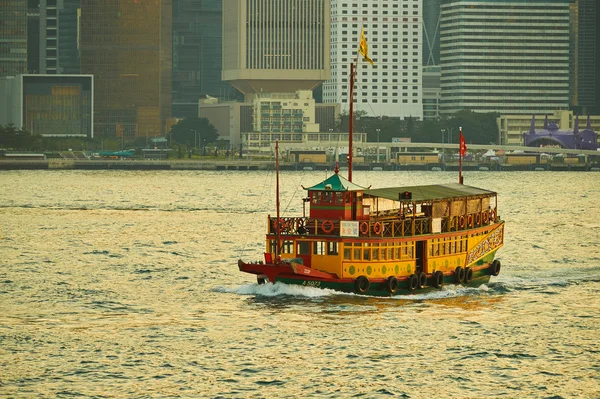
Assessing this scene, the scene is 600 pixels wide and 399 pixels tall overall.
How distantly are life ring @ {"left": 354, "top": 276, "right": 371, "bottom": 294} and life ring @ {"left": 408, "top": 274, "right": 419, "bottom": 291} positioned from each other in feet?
9.17

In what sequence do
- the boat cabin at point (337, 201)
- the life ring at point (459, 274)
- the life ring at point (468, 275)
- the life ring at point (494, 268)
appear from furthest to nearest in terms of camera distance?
the life ring at point (494, 268) < the life ring at point (468, 275) < the life ring at point (459, 274) < the boat cabin at point (337, 201)

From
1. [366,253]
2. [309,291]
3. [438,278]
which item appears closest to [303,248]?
[309,291]

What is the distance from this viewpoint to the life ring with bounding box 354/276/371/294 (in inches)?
2564

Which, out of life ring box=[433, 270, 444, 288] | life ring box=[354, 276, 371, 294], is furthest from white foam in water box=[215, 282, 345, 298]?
life ring box=[433, 270, 444, 288]

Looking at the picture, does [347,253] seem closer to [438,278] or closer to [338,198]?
[338,198]

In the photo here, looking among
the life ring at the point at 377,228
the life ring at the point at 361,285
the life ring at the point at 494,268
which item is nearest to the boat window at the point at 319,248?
the life ring at the point at 361,285

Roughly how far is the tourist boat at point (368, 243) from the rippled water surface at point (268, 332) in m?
1.14

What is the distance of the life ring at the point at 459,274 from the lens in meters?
70.2

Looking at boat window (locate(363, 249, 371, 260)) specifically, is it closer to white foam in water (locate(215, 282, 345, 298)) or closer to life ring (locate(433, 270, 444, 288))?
white foam in water (locate(215, 282, 345, 298))

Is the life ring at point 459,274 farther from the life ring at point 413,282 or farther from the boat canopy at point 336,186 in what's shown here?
the boat canopy at point 336,186

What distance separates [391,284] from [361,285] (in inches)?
67.2

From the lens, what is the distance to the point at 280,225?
67.1 metres

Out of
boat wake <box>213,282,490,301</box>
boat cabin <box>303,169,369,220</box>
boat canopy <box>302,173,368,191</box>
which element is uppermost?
boat canopy <box>302,173,368,191</box>

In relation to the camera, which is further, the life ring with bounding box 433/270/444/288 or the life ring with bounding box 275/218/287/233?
the life ring with bounding box 433/270/444/288
